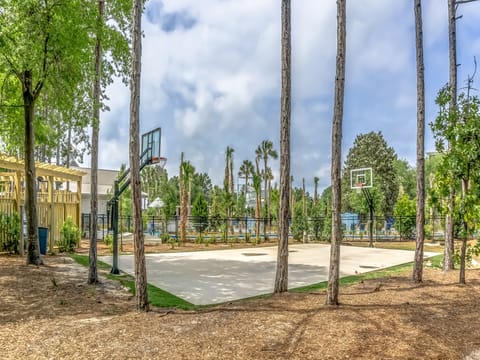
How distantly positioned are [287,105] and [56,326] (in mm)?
4514

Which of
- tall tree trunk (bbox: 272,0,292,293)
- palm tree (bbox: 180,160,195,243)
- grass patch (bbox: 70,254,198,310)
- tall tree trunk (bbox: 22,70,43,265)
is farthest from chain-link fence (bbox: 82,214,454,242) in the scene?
tall tree trunk (bbox: 272,0,292,293)

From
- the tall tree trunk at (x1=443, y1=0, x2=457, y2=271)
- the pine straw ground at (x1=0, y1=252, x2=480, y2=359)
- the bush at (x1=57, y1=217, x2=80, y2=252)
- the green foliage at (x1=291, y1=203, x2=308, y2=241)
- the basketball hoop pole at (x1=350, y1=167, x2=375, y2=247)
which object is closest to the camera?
the pine straw ground at (x1=0, y1=252, x2=480, y2=359)

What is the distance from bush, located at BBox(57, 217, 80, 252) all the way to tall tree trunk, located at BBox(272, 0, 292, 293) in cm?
906

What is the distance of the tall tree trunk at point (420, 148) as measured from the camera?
7.28 meters

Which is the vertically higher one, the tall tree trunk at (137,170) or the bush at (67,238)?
the tall tree trunk at (137,170)

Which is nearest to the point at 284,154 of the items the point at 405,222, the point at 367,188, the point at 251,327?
the point at 251,327

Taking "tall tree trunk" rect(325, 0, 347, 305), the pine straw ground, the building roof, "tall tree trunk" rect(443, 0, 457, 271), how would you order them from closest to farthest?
the pine straw ground, "tall tree trunk" rect(325, 0, 347, 305), "tall tree trunk" rect(443, 0, 457, 271), the building roof

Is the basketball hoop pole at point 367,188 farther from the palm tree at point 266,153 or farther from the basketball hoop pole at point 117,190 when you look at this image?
the basketball hoop pole at point 117,190

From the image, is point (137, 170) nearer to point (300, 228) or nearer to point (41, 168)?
point (41, 168)

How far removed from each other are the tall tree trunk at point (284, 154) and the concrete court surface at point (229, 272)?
845 millimetres

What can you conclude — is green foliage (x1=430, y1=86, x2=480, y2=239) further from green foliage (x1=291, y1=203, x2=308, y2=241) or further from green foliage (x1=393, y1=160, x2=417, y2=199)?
green foliage (x1=393, y1=160, x2=417, y2=199)

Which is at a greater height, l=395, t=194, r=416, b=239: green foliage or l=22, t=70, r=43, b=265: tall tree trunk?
l=22, t=70, r=43, b=265: tall tree trunk

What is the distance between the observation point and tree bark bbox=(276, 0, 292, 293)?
6.03 meters

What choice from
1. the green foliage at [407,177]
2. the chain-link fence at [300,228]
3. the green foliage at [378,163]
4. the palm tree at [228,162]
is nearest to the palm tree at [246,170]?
the palm tree at [228,162]
